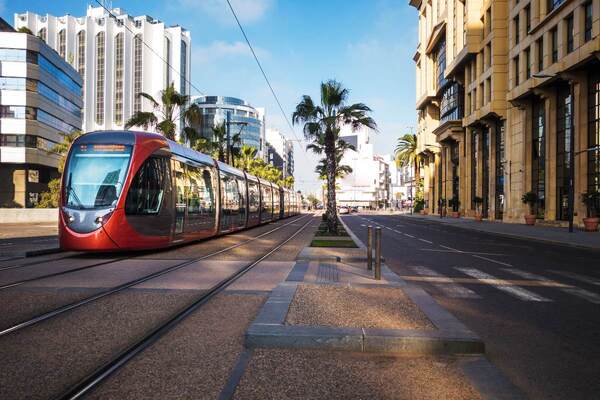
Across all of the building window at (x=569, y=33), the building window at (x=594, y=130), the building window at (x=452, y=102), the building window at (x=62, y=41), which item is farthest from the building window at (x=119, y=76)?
the building window at (x=594, y=130)

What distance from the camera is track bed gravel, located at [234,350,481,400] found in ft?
12.2

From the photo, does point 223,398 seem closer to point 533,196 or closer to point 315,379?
point 315,379

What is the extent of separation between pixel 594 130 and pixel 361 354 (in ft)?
105

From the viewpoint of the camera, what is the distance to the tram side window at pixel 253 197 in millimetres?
27281

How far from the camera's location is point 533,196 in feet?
118

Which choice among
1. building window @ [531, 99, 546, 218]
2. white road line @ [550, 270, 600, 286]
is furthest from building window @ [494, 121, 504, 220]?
white road line @ [550, 270, 600, 286]

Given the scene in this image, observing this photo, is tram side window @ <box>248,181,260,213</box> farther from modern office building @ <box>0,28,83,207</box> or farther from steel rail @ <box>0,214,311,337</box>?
modern office building @ <box>0,28,83,207</box>

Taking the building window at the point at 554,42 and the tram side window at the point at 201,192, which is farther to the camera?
the building window at the point at 554,42

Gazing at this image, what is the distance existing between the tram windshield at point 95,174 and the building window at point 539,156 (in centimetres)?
3362

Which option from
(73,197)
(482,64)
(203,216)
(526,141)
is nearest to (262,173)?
(482,64)

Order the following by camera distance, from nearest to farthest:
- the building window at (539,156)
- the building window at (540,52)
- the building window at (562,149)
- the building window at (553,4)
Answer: the building window at (562,149) → the building window at (553,4) → the building window at (540,52) → the building window at (539,156)

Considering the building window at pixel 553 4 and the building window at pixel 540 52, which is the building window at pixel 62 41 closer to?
the building window at pixel 540 52

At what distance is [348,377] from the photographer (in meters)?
4.10

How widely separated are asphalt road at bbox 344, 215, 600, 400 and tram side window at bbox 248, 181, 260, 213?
13.9 m
